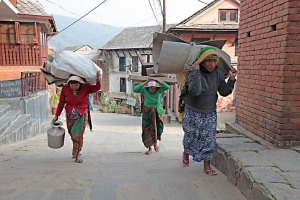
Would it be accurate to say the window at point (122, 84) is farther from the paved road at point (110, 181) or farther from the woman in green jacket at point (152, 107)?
the paved road at point (110, 181)

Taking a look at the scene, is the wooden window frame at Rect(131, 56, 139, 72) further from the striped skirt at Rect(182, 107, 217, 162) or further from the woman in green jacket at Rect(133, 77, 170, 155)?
the striped skirt at Rect(182, 107, 217, 162)

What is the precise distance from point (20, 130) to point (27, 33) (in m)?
7.52

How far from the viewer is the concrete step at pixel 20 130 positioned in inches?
260

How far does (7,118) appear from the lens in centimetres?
764

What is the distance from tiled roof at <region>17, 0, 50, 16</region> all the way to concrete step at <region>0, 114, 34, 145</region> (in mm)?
6010

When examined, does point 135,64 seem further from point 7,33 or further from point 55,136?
point 55,136

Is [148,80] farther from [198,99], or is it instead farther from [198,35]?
[198,35]

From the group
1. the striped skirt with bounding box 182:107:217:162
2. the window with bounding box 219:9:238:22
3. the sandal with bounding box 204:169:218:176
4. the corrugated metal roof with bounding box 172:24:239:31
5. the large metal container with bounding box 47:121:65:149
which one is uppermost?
the window with bounding box 219:9:238:22

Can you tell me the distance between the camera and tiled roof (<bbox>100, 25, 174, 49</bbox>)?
2917 cm

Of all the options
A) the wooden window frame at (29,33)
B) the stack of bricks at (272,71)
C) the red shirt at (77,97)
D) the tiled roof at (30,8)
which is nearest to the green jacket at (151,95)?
the red shirt at (77,97)

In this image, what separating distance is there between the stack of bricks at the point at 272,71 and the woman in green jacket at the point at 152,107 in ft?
4.86

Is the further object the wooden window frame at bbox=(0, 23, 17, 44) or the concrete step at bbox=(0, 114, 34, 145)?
the wooden window frame at bbox=(0, 23, 17, 44)

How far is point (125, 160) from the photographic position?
4602mm

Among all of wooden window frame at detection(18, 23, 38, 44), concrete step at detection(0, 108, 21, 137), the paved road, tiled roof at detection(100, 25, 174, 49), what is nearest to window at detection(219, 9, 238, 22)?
tiled roof at detection(100, 25, 174, 49)
